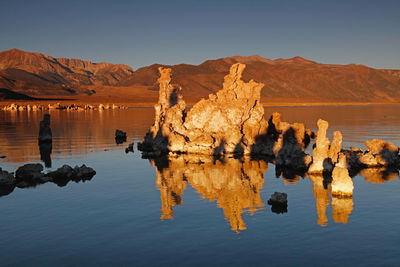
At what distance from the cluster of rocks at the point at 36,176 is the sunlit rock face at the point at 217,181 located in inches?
337

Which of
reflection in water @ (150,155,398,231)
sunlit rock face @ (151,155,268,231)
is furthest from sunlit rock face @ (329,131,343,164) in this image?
sunlit rock face @ (151,155,268,231)

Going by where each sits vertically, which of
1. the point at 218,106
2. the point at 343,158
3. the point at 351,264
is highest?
the point at 218,106

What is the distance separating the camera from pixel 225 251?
71.8ft

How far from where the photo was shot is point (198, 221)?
2705cm

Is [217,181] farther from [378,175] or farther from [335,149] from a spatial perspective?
[378,175]

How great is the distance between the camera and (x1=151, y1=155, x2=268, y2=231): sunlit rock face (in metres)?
30.5

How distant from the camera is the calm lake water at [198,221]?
2136 centimetres

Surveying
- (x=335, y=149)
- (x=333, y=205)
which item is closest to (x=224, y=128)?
(x=335, y=149)

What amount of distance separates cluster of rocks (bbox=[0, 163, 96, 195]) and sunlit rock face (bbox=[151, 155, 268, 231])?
28.1 ft

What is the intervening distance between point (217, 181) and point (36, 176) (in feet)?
63.4

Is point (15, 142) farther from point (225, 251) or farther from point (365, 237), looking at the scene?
point (365, 237)

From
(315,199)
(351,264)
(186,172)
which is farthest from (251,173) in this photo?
(351,264)

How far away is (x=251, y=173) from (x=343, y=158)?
400 inches

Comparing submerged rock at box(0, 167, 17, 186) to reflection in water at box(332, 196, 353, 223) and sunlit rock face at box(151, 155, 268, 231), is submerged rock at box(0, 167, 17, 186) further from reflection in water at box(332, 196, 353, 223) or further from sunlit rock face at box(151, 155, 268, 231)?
reflection in water at box(332, 196, 353, 223)
